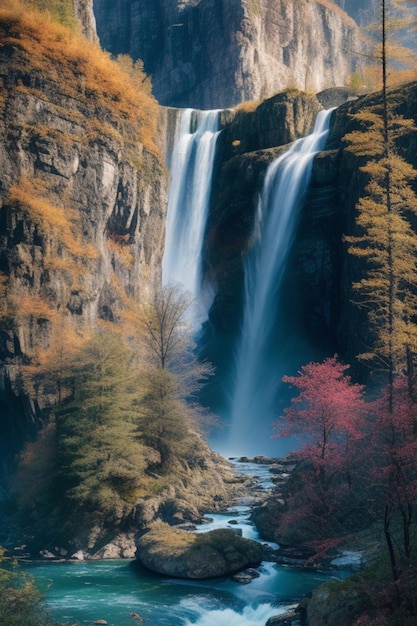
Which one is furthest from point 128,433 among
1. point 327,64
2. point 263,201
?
point 327,64

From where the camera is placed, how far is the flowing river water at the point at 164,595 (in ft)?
72.2

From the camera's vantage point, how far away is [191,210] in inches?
2869

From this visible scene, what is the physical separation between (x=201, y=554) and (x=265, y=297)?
3518 centimetres

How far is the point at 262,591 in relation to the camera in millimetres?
24078

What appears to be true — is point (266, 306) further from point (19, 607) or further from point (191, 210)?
point (19, 607)

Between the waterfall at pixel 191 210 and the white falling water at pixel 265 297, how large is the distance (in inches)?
363

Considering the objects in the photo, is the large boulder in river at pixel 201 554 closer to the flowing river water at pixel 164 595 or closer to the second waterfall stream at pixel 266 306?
the flowing river water at pixel 164 595

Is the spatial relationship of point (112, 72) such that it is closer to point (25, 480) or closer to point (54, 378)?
point (54, 378)

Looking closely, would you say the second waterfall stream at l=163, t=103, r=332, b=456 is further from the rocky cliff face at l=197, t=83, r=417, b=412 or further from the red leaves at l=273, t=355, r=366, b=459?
the red leaves at l=273, t=355, r=366, b=459

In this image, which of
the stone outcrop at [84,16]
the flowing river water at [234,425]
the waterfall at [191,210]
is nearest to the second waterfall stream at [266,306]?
the flowing river water at [234,425]

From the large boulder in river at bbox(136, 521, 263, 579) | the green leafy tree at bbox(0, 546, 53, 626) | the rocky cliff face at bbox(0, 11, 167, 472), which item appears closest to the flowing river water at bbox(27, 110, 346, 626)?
the large boulder in river at bbox(136, 521, 263, 579)

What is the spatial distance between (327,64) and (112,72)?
85.9 m

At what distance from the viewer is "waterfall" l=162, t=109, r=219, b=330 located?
69812mm

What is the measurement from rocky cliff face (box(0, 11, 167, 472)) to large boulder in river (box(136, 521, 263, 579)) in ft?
48.9
